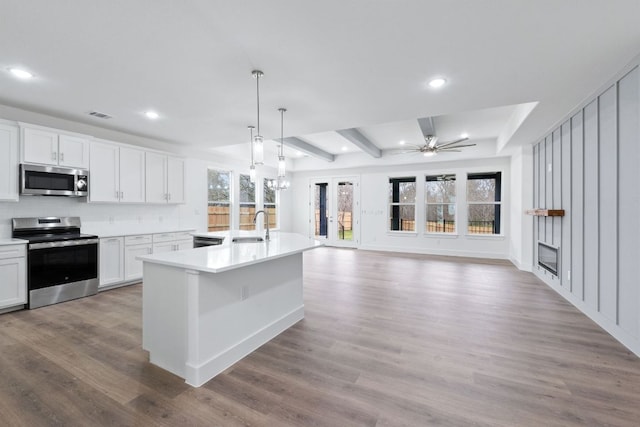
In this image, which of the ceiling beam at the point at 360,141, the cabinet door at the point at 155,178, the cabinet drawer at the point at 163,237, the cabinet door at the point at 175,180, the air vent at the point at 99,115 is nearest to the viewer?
the air vent at the point at 99,115

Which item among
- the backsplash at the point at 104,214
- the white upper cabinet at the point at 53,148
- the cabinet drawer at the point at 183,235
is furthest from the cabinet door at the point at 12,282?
the cabinet drawer at the point at 183,235

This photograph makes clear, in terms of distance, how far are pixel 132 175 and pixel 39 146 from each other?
119 cm

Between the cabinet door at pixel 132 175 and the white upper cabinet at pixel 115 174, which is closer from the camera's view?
the white upper cabinet at pixel 115 174

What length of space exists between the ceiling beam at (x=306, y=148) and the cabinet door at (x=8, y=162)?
13.2ft

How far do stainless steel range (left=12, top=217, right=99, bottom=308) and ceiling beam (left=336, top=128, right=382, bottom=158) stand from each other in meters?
4.41

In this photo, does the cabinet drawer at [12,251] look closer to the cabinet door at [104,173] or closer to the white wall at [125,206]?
the white wall at [125,206]

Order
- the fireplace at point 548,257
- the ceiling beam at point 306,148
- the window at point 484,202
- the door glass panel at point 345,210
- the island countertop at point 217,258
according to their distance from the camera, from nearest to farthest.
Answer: the island countertop at point 217,258
the fireplace at point 548,257
the ceiling beam at point 306,148
the window at point 484,202
the door glass panel at point 345,210

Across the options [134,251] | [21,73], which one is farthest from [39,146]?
[134,251]

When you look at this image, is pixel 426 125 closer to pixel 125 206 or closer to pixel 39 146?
pixel 125 206

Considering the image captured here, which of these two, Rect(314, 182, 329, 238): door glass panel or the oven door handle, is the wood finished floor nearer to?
the oven door handle

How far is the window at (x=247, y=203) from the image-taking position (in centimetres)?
759

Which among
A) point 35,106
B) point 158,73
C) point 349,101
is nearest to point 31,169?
point 35,106

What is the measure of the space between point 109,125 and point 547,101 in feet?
20.1

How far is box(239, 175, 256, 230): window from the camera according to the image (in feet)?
24.9
